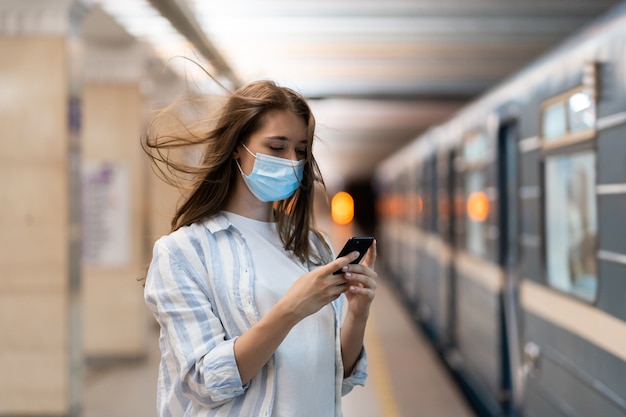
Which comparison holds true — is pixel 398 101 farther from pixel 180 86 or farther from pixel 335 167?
pixel 335 167

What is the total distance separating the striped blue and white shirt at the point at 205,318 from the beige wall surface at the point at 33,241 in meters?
5.12

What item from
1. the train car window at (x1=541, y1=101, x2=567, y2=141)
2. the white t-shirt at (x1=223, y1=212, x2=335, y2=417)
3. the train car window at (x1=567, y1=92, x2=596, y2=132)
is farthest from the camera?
the train car window at (x1=541, y1=101, x2=567, y2=141)

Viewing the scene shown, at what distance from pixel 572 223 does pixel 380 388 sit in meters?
4.63

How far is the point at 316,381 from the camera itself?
7.22 feet

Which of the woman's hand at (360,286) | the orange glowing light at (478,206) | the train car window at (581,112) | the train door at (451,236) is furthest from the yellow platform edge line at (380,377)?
the woman's hand at (360,286)

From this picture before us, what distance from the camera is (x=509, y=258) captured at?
6164mm

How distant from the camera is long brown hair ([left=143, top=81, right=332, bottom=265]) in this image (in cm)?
224

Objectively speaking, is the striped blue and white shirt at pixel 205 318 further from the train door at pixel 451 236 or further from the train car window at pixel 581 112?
the train door at pixel 451 236

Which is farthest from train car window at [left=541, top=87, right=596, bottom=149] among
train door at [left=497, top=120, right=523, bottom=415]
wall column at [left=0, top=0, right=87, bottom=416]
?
wall column at [left=0, top=0, right=87, bottom=416]

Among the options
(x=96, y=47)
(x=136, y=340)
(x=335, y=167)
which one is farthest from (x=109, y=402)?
(x=335, y=167)

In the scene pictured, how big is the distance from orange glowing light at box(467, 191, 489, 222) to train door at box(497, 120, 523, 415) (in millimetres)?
501

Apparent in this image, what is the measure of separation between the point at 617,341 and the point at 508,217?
9.36 ft

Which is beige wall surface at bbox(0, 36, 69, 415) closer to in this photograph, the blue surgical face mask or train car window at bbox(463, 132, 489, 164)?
train car window at bbox(463, 132, 489, 164)

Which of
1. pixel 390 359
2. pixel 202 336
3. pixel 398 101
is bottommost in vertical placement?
pixel 390 359
